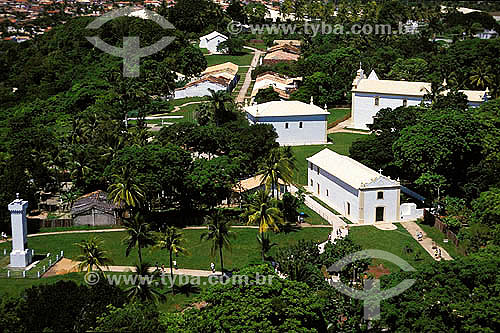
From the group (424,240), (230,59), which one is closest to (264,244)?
(424,240)

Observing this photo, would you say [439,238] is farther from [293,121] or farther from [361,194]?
[293,121]

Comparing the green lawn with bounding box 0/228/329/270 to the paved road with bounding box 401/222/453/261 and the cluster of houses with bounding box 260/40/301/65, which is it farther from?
the cluster of houses with bounding box 260/40/301/65

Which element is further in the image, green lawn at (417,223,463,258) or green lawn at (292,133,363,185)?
green lawn at (292,133,363,185)

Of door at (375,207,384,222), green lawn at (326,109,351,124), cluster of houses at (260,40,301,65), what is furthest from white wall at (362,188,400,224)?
cluster of houses at (260,40,301,65)

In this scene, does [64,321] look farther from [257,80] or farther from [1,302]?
[257,80]

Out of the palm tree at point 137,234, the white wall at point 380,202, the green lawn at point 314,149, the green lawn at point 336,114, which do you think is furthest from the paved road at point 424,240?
the green lawn at point 336,114

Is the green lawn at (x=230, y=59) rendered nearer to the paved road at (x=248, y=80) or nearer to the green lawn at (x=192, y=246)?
the paved road at (x=248, y=80)
